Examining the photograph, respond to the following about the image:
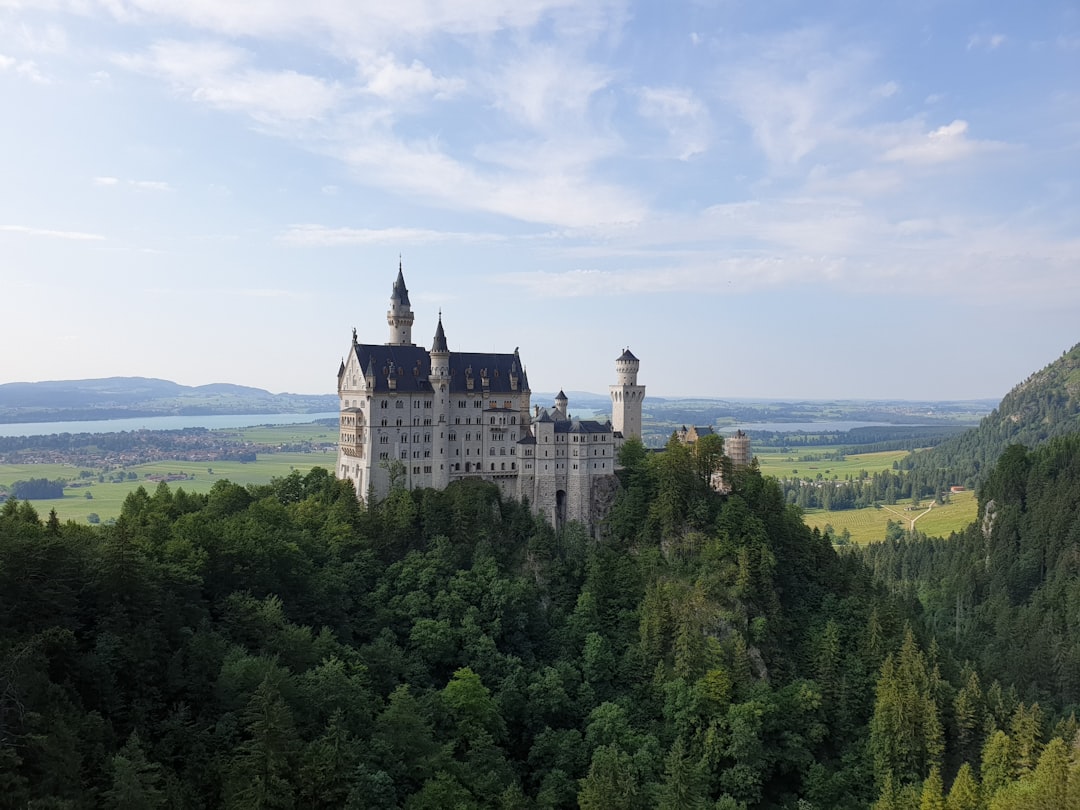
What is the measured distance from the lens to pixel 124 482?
15588cm

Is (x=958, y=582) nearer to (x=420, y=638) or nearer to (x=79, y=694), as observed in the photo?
(x=420, y=638)

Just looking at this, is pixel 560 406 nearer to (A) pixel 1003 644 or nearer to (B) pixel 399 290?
(B) pixel 399 290

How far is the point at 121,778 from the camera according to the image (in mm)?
41031

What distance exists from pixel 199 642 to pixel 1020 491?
137057mm

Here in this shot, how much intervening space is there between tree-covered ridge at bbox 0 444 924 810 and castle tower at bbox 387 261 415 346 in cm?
1894

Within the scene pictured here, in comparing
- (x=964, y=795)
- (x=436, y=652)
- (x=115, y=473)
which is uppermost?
(x=115, y=473)

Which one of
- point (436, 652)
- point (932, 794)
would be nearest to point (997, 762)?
point (932, 794)

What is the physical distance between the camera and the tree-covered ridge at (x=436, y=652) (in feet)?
161

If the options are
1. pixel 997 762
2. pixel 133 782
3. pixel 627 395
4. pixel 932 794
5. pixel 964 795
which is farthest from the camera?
pixel 627 395

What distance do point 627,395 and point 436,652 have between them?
127 ft

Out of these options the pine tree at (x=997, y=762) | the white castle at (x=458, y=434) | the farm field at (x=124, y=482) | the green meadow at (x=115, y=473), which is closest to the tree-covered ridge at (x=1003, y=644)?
the pine tree at (x=997, y=762)

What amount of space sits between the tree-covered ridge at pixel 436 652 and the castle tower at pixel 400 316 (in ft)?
62.1

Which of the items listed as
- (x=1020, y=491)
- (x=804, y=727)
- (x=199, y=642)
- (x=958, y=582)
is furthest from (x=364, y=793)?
Result: (x=1020, y=491)

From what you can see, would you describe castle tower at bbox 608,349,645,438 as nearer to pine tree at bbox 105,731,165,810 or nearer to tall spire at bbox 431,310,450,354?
tall spire at bbox 431,310,450,354
